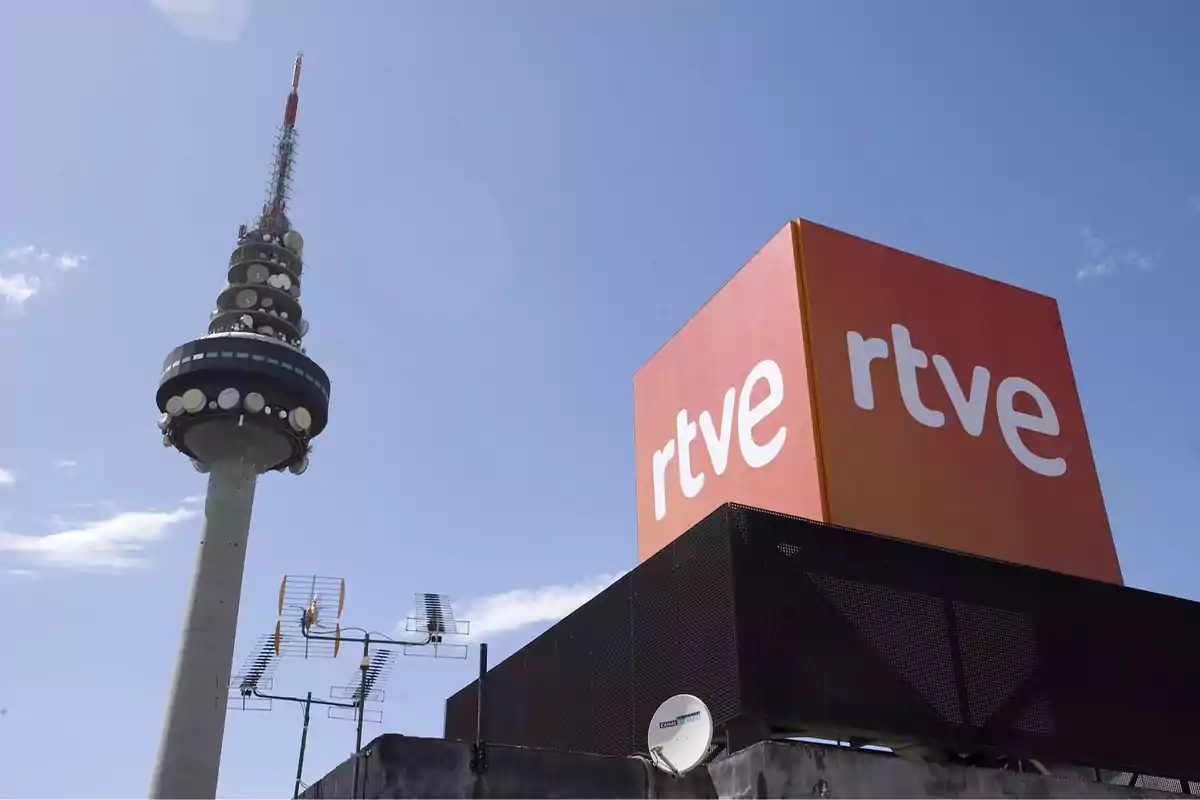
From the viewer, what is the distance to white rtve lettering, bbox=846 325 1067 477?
16.8 m

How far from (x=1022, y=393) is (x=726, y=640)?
9.56 m

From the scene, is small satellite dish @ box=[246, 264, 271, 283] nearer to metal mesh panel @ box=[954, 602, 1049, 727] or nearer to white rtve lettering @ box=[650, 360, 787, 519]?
white rtve lettering @ box=[650, 360, 787, 519]

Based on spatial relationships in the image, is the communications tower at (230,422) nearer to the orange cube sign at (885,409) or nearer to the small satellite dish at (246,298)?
the small satellite dish at (246,298)

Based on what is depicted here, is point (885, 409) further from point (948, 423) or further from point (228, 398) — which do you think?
point (228, 398)

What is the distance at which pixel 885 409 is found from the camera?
16.6 m

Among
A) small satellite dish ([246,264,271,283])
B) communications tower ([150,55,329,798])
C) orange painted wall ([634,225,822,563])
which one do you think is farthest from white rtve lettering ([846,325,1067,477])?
small satellite dish ([246,264,271,283])

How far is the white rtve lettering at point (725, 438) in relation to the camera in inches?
664

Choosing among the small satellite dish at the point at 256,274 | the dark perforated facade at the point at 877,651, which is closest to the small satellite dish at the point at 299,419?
the small satellite dish at the point at 256,274

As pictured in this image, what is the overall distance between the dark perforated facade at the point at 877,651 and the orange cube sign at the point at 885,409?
150 cm

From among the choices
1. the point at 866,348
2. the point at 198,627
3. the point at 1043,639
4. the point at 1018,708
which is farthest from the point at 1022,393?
the point at 198,627

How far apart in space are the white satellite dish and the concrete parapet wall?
29 centimetres

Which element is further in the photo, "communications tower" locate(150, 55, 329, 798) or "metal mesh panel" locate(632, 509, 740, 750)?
"communications tower" locate(150, 55, 329, 798)

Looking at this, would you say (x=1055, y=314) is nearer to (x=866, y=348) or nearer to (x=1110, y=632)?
(x=866, y=348)

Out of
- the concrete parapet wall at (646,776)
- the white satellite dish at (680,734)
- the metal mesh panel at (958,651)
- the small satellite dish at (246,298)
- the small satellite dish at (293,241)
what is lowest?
the concrete parapet wall at (646,776)
